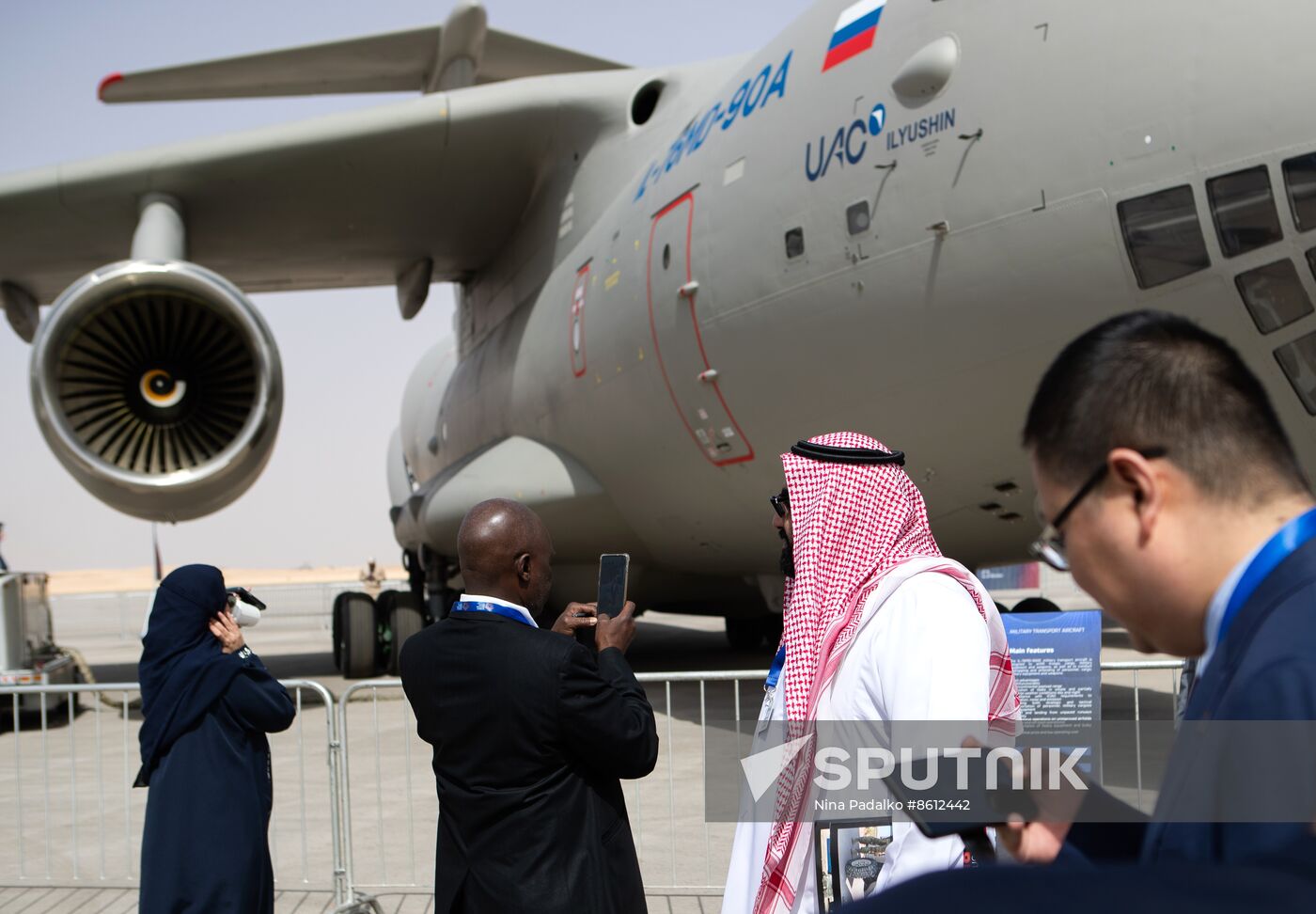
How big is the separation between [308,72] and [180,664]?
41.9 ft

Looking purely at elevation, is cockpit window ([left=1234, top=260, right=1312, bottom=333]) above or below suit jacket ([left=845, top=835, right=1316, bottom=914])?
above

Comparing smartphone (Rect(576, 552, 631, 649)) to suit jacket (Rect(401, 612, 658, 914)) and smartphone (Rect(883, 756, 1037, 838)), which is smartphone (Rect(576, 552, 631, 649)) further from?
smartphone (Rect(883, 756, 1037, 838))

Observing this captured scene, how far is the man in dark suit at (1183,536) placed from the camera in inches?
39.3

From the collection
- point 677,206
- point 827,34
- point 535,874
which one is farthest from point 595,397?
point 535,874

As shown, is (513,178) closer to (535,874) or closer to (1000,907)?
(535,874)

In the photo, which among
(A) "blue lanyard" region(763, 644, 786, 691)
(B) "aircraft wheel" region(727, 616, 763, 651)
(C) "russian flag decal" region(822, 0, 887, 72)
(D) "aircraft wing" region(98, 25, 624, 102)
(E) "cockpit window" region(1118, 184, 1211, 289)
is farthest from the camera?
(B) "aircraft wheel" region(727, 616, 763, 651)

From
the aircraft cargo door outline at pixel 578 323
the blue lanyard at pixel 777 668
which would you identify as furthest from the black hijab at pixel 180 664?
the aircraft cargo door outline at pixel 578 323

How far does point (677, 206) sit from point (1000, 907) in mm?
6892

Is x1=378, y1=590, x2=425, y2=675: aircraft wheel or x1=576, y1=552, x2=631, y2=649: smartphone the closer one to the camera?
x1=576, y1=552, x2=631, y2=649: smartphone

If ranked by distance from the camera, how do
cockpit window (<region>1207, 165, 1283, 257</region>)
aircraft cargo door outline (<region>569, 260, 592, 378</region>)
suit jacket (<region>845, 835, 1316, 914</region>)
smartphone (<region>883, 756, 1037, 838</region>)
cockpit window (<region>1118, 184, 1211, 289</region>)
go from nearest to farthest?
suit jacket (<region>845, 835, 1316, 914</region>), smartphone (<region>883, 756, 1037, 838</region>), cockpit window (<region>1207, 165, 1283, 257</region>), cockpit window (<region>1118, 184, 1211, 289</region>), aircraft cargo door outline (<region>569, 260, 592, 378</region>)

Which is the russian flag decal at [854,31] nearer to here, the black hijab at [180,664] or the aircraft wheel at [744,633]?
the black hijab at [180,664]

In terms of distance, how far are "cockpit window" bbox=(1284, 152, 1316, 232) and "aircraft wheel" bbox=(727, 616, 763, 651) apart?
10.7 m

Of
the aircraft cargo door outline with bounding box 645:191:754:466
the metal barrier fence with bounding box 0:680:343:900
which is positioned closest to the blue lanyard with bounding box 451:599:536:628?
the metal barrier fence with bounding box 0:680:343:900

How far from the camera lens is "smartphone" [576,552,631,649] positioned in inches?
118
